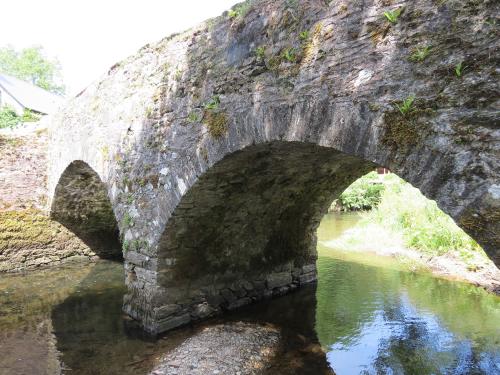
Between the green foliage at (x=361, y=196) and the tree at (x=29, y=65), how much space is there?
102 feet

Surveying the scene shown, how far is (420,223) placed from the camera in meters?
8.91

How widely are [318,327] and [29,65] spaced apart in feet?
125

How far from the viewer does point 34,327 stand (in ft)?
17.1

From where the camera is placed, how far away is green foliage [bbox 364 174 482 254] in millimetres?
7707

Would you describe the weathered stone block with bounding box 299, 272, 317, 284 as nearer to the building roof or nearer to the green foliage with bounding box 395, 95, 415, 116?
the green foliage with bounding box 395, 95, 415, 116

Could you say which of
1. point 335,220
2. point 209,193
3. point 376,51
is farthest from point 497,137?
point 335,220

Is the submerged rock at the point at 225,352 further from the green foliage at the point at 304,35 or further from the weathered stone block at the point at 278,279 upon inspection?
the green foliage at the point at 304,35

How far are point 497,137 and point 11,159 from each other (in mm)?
8509

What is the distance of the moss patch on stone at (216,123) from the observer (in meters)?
3.72

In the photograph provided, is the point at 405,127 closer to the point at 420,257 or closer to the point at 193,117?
the point at 193,117

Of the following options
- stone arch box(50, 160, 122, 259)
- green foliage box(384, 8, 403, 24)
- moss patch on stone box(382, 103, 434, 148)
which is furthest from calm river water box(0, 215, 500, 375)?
green foliage box(384, 8, 403, 24)

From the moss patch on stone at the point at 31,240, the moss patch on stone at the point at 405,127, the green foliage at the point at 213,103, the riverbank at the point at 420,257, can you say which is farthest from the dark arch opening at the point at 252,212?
the moss patch on stone at the point at 31,240

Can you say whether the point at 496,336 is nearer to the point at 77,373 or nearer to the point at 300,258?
the point at 300,258

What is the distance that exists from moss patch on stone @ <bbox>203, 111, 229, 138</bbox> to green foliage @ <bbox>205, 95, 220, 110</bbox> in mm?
50
